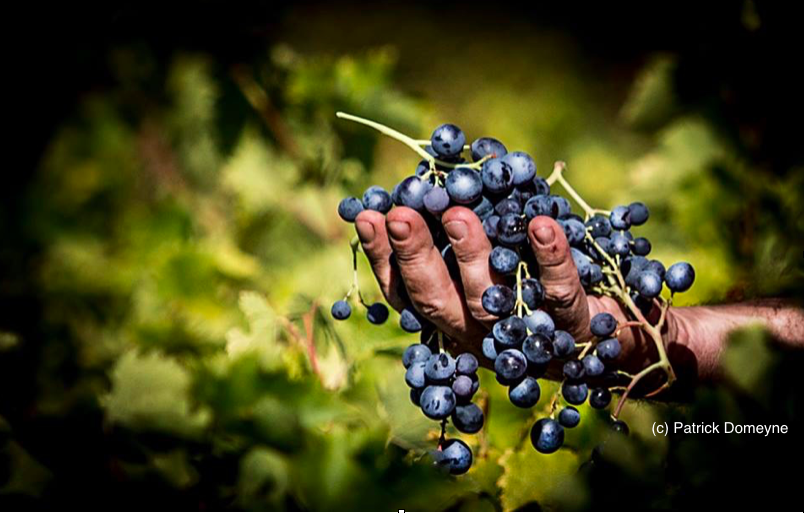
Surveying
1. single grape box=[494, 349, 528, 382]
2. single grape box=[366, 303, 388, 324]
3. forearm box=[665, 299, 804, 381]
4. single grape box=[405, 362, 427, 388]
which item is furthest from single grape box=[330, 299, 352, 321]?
forearm box=[665, 299, 804, 381]

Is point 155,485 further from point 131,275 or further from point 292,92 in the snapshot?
point 292,92

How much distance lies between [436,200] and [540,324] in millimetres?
185

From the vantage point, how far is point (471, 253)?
0.87 metres

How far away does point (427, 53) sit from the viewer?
4.42 m

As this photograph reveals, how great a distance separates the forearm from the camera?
109 cm

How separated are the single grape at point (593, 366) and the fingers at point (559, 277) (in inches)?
2.3

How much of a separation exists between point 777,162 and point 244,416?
1402 mm

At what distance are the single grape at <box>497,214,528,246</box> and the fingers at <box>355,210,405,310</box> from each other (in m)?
0.15

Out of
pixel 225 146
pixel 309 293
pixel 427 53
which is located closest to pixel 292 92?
pixel 225 146

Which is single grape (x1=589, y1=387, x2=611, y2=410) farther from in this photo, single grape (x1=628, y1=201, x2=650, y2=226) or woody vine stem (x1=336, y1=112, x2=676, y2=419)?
single grape (x1=628, y1=201, x2=650, y2=226)

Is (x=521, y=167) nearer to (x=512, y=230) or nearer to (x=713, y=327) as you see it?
(x=512, y=230)

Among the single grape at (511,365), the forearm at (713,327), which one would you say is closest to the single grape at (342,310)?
the single grape at (511,365)

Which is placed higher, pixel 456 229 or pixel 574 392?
pixel 456 229

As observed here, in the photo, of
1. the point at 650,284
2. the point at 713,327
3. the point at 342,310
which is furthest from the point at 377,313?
the point at 713,327
